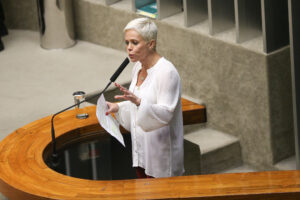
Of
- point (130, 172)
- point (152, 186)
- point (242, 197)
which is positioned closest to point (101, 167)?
point (130, 172)

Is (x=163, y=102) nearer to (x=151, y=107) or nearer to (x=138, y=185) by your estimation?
(x=151, y=107)

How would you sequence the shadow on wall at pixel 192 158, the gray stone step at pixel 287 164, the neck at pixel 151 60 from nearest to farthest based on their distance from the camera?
1. the neck at pixel 151 60
2. the shadow on wall at pixel 192 158
3. the gray stone step at pixel 287 164

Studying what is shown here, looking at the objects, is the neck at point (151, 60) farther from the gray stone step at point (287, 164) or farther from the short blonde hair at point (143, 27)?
the gray stone step at point (287, 164)

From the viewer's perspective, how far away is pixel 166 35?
584 centimetres

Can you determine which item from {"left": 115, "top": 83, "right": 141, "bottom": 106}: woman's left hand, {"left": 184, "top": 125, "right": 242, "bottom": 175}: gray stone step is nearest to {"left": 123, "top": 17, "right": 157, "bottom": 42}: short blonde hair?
{"left": 115, "top": 83, "right": 141, "bottom": 106}: woman's left hand

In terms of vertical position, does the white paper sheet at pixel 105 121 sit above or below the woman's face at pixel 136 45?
below

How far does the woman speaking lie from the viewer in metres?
3.62

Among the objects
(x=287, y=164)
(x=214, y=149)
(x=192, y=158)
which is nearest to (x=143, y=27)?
(x=192, y=158)

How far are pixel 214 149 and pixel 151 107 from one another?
196cm

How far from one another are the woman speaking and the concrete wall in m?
1.41

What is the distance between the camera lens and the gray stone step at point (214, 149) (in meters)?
5.45

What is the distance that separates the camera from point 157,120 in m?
3.65

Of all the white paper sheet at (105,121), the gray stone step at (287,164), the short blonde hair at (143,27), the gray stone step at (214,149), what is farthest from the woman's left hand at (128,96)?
the gray stone step at (287,164)

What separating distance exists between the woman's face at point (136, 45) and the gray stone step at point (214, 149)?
5.72 ft
